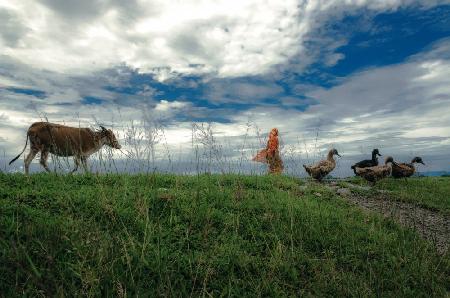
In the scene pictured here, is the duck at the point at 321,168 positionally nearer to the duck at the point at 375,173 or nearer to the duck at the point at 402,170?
the duck at the point at 375,173

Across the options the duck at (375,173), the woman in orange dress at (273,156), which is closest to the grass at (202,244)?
the duck at (375,173)

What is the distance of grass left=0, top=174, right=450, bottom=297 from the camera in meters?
4.27

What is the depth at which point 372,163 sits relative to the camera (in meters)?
16.8

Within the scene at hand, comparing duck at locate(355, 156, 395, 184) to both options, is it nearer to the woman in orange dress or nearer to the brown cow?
the woman in orange dress

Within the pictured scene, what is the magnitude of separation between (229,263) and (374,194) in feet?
25.1

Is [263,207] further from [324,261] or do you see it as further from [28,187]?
[28,187]

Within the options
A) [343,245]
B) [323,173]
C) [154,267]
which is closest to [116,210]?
[154,267]

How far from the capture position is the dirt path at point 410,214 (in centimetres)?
835

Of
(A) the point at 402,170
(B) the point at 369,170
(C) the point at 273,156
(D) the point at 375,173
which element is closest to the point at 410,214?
(D) the point at 375,173

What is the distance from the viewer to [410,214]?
10180 millimetres

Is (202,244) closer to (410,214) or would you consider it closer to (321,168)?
(410,214)

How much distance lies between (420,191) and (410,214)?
410 cm

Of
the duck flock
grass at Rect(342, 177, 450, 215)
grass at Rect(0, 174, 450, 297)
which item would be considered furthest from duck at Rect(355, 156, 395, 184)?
grass at Rect(0, 174, 450, 297)

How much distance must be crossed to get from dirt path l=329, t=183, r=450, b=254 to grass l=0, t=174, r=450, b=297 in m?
0.88
